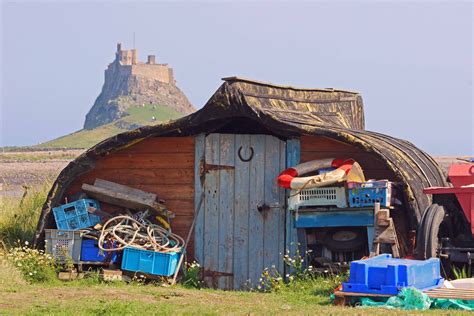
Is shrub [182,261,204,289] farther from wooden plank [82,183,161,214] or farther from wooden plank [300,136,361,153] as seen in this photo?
wooden plank [300,136,361,153]

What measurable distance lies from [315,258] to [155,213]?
2870mm

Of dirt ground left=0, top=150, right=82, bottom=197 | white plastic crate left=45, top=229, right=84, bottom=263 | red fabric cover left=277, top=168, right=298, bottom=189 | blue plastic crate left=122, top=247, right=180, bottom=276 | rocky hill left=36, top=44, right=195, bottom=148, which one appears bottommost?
blue plastic crate left=122, top=247, right=180, bottom=276

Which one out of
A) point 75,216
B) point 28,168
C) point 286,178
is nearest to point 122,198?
point 75,216

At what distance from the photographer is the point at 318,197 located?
51.5ft

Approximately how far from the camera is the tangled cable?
650 inches

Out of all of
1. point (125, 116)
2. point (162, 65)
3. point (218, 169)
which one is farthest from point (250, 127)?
point (162, 65)

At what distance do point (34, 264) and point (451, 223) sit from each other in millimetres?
6369

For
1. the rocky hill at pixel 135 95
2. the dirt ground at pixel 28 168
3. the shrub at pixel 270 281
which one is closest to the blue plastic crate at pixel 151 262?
the shrub at pixel 270 281

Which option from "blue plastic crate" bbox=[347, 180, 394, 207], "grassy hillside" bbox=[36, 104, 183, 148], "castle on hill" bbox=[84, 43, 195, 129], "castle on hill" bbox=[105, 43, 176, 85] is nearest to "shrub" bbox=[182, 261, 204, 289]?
"blue plastic crate" bbox=[347, 180, 394, 207]

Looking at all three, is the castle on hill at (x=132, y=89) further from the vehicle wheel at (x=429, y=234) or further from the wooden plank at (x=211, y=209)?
the vehicle wheel at (x=429, y=234)

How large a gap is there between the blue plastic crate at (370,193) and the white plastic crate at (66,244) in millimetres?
4378

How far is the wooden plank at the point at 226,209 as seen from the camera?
55.6 feet

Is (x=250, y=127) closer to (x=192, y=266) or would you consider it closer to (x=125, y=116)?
(x=192, y=266)

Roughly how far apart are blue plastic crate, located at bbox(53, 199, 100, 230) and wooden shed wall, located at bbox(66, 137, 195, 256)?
489mm
